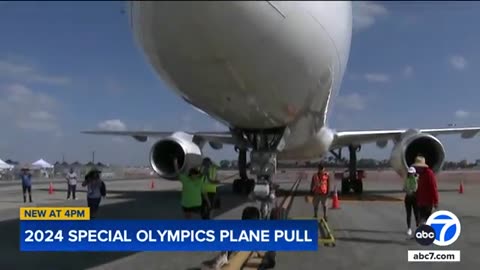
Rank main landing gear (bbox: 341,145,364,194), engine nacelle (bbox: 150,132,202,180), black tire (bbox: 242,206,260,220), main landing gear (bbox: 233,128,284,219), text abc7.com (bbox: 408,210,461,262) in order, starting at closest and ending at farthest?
text abc7.com (bbox: 408,210,461,262), black tire (bbox: 242,206,260,220), main landing gear (bbox: 233,128,284,219), engine nacelle (bbox: 150,132,202,180), main landing gear (bbox: 341,145,364,194)

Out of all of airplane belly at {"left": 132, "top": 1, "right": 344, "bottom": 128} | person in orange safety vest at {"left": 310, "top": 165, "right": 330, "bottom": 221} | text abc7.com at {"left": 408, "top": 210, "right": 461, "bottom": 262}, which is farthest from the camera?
person in orange safety vest at {"left": 310, "top": 165, "right": 330, "bottom": 221}

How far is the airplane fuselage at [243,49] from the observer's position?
362 cm

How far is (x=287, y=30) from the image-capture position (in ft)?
13.3

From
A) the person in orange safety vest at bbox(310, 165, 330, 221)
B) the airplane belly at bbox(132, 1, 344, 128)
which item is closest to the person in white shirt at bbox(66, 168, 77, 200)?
the person in orange safety vest at bbox(310, 165, 330, 221)

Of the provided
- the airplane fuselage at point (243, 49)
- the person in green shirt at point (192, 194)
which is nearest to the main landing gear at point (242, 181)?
the person in green shirt at point (192, 194)

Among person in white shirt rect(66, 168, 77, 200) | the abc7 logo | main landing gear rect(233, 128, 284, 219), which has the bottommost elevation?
the abc7 logo

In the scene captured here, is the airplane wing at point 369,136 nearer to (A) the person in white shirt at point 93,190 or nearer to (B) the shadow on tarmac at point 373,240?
(B) the shadow on tarmac at point 373,240

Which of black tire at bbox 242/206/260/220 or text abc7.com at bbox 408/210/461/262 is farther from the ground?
black tire at bbox 242/206/260/220

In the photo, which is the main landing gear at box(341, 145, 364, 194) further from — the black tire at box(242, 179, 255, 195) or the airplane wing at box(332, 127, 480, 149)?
the black tire at box(242, 179, 255, 195)

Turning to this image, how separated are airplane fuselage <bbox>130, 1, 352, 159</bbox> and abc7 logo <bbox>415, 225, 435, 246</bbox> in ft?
7.99

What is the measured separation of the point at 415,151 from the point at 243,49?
9554 mm

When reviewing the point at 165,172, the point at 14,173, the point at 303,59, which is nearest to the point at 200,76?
the point at 303,59

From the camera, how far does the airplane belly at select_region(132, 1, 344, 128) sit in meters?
3.61

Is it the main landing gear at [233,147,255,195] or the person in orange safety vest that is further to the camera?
the main landing gear at [233,147,255,195]
